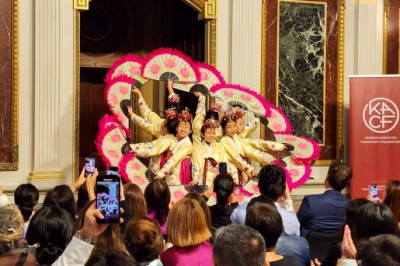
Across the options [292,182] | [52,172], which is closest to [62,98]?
[52,172]

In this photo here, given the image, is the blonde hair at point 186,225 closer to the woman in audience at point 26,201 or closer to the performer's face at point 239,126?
the woman in audience at point 26,201

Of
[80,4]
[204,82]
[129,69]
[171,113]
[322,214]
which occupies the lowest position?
[322,214]

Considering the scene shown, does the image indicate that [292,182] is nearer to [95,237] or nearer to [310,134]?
[310,134]

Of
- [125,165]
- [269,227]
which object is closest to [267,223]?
[269,227]

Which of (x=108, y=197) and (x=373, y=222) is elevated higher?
(x=108, y=197)

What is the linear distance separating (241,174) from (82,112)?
3.51 metres

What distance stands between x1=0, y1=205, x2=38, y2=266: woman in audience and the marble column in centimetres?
583

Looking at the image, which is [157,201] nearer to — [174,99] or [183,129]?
[183,129]

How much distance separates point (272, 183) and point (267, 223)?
4.45 feet

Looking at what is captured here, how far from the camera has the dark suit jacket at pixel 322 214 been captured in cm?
564

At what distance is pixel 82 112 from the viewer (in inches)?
457

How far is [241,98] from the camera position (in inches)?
365

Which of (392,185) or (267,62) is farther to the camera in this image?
(267,62)

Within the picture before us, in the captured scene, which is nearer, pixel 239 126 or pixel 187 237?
pixel 187 237
